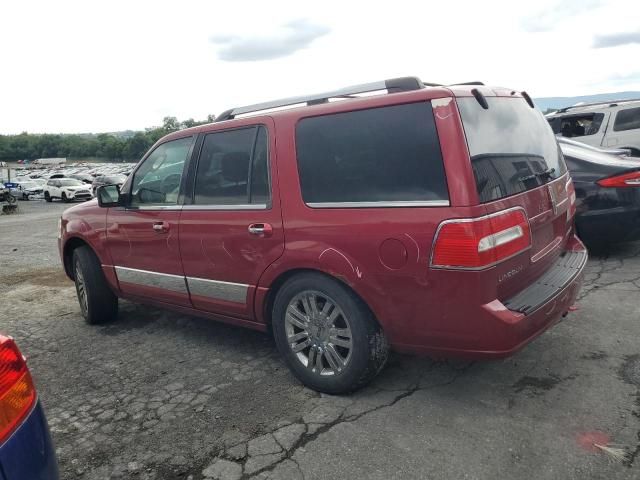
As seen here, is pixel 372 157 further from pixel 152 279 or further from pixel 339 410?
pixel 152 279

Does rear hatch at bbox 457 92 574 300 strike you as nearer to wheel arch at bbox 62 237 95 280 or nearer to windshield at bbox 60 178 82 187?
wheel arch at bbox 62 237 95 280

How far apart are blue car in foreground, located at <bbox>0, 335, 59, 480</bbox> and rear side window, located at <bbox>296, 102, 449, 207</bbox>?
1.81 meters

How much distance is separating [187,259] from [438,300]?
1986 millimetres

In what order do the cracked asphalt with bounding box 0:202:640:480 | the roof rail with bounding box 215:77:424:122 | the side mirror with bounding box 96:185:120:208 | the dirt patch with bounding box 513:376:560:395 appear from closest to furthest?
the cracked asphalt with bounding box 0:202:640:480 → the roof rail with bounding box 215:77:424:122 → the dirt patch with bounding box 513:376:560:395 → the side mirror with bounding box 96:185:120:208

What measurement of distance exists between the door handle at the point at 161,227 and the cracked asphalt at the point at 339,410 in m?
0.97

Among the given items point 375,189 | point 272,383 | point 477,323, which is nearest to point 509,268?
point 477,323

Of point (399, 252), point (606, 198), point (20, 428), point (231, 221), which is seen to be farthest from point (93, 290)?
point (606, 198)

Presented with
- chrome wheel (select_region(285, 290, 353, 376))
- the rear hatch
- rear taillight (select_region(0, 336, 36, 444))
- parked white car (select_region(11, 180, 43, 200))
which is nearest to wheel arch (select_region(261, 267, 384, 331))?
chrome wheel (select_region(285, 290, 353, 376))

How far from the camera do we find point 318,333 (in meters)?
3.32

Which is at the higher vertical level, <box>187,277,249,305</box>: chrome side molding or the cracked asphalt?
<box>187,277,249,305</box>: chrome side molding

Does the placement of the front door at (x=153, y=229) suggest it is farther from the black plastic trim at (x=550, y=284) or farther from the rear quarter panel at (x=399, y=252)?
the black plastic trim at (x=550, y=284)

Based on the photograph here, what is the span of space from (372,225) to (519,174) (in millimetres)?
896

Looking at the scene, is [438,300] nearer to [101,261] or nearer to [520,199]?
[520,199]

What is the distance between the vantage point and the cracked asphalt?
262 cm
